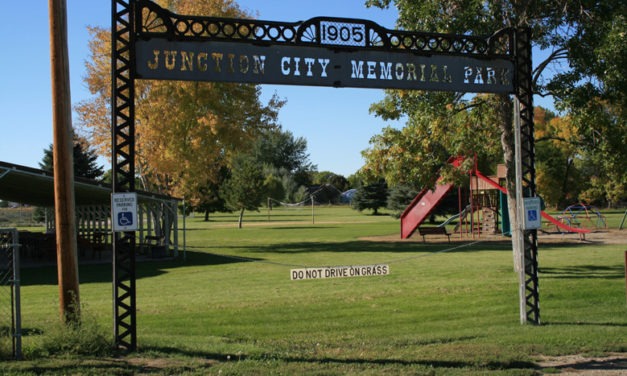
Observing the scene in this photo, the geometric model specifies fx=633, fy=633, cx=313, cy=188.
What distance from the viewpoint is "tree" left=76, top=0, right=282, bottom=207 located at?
98.7 ft

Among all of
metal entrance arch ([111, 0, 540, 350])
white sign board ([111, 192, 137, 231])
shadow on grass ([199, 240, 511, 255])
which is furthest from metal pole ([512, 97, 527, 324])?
shadow on grass ([199, 240, 511, 255])

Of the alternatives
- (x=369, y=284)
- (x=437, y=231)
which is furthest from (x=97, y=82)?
(x=369, y=284)

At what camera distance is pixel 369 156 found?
58.1 ft

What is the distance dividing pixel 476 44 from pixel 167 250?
19.1 metres

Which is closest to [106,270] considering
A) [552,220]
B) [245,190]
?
[552,220]

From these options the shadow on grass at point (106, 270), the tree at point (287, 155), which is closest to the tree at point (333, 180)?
the tree at point (287, 155)

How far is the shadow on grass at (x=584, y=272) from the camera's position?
15.6m

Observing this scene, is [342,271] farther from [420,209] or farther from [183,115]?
[420,209]

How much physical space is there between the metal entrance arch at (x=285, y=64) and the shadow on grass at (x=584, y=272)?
7.03 m

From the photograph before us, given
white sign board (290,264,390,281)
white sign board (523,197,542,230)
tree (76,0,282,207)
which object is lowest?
white sign board (290,264,390,281)

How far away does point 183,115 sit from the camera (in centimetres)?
3053

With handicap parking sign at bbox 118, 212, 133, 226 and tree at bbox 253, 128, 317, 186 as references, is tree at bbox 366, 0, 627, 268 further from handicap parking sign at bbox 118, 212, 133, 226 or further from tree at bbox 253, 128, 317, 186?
tree at bbox 253, 128, 317, 186

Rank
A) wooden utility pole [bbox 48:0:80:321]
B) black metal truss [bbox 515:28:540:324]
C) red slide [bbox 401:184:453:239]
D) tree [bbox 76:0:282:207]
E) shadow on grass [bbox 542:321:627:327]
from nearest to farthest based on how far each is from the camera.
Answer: wooden utility pole [bbox 48:0:80:321]
black metal truss [bbox 515:28:540:324]
shadow on grass [bbox 542:321:627:327]
tree [bbox 76:0:282:207]
red slide [bbox 401:184:453:239]

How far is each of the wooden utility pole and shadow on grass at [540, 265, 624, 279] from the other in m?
11.9
